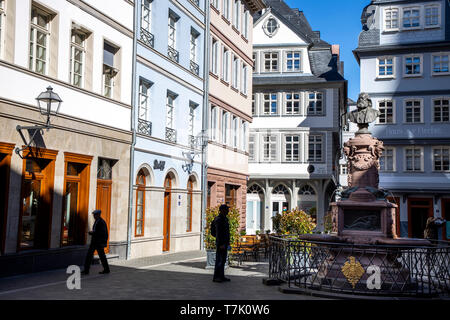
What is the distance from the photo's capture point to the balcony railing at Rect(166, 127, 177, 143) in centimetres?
2208

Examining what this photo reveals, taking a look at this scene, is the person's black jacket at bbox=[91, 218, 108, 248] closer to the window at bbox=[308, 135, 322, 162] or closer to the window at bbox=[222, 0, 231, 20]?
the window at bbox=[222, 0, 231, 20]

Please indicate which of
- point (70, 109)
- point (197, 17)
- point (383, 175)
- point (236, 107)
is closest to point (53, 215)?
point (70, 109)

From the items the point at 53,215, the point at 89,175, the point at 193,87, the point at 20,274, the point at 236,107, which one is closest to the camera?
the point at 20,274

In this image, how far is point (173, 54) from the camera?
75.2ft

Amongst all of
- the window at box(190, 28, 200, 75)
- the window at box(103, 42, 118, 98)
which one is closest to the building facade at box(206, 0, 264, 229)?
the window at box(190, 28, 200, 75)

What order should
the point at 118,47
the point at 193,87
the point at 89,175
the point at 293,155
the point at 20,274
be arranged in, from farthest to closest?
the point at 293,155 → the point at 193,87 → the point at 118,47 → the point at 89,175 → the point at 20,274

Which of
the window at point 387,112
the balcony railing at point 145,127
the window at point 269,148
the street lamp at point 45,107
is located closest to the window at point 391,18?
the window at point 387,112

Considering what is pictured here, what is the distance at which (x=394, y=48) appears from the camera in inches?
1438

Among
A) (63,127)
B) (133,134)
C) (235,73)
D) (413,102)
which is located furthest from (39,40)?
(413,102)

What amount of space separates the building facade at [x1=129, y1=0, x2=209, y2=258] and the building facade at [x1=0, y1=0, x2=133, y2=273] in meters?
1.07

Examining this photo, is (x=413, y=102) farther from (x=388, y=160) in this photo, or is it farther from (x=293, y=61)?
(x=293, y=61)

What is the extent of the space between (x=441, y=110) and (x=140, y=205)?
76.1ft

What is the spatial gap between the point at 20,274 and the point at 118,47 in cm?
826

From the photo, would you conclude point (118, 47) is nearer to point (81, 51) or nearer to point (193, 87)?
point (81, 51)
